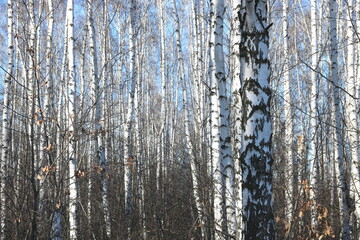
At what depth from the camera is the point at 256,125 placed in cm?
360

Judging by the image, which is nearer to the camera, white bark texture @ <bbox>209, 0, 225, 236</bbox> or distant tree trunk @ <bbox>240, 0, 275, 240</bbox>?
distant tree trunk @ <bbox>240, 0, 275, 240</bbox>

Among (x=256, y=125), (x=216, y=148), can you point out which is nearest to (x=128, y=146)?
(x=216, y=148)

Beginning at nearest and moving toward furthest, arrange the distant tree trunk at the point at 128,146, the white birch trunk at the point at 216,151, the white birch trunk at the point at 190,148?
the white birch trunk at the point at 216,151 → the white birch trunk at the point at 190,148 → the distant tree trunk at the point at 128,146

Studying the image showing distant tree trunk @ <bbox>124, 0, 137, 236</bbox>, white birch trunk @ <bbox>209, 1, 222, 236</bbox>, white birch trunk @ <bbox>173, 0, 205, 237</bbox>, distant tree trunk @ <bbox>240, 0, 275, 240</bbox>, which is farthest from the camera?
distant tree trunk @ <bbox>124, 0, 137, 236</bbox>

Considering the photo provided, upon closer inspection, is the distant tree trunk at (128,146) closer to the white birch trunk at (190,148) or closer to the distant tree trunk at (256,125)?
A: the white birch trunk at (190,148)

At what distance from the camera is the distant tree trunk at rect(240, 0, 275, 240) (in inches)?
138

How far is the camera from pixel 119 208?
9.40 metres

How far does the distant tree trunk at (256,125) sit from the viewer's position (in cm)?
350

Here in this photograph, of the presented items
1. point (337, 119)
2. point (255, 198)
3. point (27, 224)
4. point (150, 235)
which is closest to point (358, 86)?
point (337, 119)

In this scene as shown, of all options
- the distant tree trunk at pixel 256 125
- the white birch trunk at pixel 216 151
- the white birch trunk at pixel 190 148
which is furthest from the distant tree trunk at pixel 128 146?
the distant tree trunk at pixel 256 125

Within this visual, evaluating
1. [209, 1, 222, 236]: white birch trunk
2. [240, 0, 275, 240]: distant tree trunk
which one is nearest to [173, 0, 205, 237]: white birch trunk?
[209, 1, 222, 236]: white birch trunk

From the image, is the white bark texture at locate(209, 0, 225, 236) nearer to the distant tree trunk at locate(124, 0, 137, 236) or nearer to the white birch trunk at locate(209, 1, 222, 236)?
the white birch trunk at locate(209, 1, 222, 236)

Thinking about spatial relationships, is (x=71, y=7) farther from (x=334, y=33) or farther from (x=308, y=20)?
(x=308, y=20)

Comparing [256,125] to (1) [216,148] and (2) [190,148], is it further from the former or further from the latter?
(2) [190,148]
